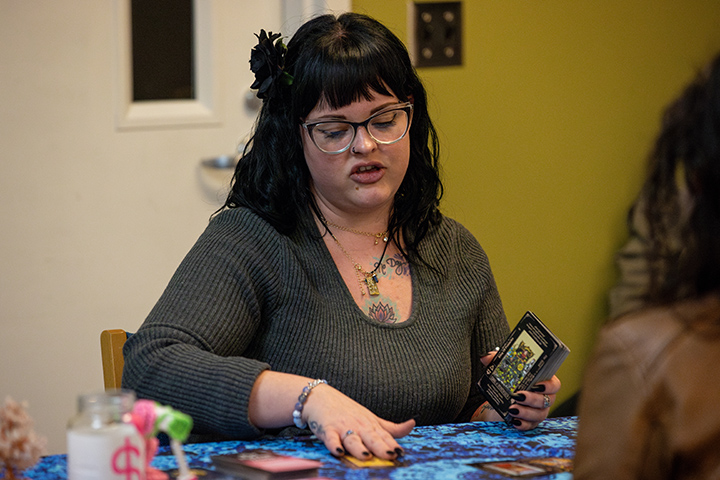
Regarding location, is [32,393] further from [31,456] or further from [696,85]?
[696,85]

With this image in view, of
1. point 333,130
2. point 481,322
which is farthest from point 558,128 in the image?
point 333,130

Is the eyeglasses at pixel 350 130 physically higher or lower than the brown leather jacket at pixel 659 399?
higher

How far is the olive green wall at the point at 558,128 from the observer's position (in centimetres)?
235

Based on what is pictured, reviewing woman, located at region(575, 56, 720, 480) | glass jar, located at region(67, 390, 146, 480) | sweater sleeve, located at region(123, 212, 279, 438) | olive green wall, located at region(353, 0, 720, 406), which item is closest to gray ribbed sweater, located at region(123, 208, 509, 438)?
sweater sleeve, located at region(123, 212, 279, 438)

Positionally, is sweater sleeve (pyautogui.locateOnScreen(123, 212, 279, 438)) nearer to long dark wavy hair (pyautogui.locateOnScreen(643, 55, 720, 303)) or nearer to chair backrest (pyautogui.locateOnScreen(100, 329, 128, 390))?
chair backrest (pyautogui.locateOnScreen(100, 329, 128, 390))

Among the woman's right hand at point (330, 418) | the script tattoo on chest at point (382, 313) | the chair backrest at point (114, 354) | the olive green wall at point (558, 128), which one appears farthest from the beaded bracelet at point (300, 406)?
the olive green wall at point (558, 128)

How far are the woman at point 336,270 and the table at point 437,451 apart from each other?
54mm

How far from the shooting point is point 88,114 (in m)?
2.06

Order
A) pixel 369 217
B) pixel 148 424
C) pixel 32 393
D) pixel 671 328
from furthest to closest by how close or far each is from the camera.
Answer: pixel 32 393 < pixel 369 217 < pixel 148 424 < pixel 671 328

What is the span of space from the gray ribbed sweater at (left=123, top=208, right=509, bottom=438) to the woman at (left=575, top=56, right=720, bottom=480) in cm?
61

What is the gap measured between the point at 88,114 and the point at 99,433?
1.43 metres

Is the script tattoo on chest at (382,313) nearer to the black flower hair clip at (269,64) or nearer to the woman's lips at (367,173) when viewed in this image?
the woman's lips at (367,173)

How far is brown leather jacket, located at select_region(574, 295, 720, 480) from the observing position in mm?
683

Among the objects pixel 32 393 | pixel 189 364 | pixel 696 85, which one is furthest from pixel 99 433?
pixel 32 393
